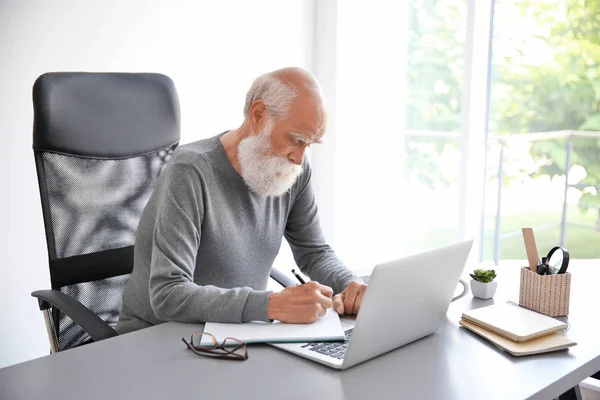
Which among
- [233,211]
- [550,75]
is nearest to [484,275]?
[233,211]

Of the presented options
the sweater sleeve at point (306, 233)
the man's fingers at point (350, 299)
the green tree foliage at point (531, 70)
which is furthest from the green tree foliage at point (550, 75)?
the man's fingers at point (350, 299)

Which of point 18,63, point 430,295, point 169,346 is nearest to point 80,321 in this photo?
point 169,346

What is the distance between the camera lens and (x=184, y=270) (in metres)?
1.54

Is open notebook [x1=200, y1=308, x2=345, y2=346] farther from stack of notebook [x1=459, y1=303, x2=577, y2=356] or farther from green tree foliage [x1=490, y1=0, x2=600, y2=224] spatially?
green tree foliage [x1=490, y1=0, x2=600, y2=224]

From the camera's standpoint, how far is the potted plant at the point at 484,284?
5.42 ft

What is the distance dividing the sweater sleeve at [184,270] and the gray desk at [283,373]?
2.9 inches

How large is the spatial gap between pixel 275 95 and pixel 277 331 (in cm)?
60

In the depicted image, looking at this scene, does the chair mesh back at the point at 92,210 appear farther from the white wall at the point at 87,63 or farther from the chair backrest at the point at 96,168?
the white wall at the point at 87,63

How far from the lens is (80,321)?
5.05ft

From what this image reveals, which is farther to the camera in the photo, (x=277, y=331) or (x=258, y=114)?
(x=258, y=114)

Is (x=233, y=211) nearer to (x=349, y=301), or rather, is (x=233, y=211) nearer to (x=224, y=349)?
(x=349, y=301)

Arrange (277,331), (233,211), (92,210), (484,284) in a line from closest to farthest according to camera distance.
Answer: (277,331) → (484,284) → (233,211) → (92,210)

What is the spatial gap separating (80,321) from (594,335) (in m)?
1.12

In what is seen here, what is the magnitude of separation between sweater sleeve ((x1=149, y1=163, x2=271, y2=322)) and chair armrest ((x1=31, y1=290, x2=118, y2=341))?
13 cm
